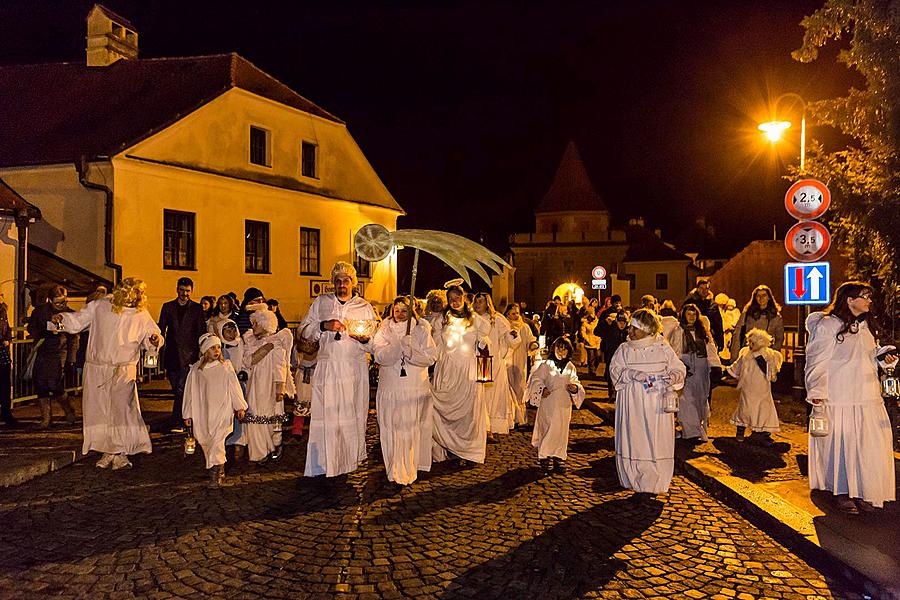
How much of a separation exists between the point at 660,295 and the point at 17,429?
2290 inches

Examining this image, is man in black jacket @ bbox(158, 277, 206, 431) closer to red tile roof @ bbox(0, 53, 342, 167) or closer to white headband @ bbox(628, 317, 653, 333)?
white headband @ bbox(628, 317, 653, 333)

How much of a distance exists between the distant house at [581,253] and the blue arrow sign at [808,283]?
5122 centimetres

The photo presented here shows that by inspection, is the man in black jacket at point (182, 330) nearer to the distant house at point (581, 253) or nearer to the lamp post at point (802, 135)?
the lamp post at point (802, 135)

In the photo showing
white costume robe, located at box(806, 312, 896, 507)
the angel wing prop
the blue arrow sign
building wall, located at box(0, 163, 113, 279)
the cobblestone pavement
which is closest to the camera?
the cobblestone pavement

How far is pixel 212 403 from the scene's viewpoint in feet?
24.6

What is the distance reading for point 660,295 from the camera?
62.6 metres

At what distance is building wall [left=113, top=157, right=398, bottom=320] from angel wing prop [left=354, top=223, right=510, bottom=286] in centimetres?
1214

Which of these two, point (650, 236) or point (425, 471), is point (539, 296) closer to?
point (650, 236)

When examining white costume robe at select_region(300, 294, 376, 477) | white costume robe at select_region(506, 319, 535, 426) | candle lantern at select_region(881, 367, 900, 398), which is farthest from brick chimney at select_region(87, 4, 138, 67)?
candle lantern at select_region(881, 367, 900, 398)

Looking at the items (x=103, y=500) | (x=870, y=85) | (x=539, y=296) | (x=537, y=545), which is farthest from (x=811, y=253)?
(x=539, y=296)

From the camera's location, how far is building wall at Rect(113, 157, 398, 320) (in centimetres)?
1912

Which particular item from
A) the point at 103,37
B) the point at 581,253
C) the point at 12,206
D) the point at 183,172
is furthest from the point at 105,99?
the point at 581,253

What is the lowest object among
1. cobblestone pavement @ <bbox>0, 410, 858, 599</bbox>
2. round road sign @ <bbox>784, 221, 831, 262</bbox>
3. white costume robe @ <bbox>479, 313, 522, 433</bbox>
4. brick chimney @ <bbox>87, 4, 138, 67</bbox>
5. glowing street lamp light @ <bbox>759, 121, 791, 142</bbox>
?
cobblestone pavement @ <bbox>0, 410, 858, 599</bbox>

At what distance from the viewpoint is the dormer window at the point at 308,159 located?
2473 cm
